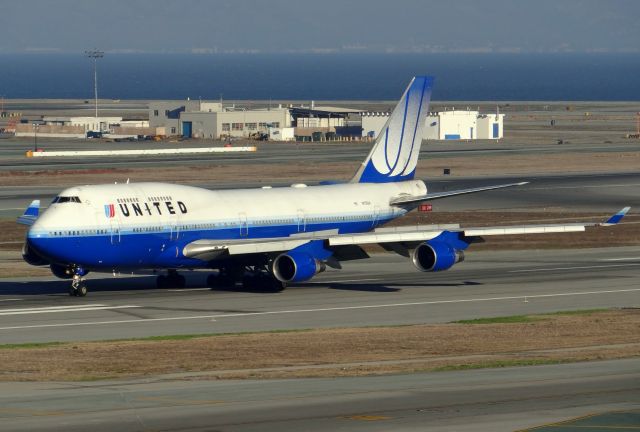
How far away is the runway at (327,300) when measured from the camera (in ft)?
166

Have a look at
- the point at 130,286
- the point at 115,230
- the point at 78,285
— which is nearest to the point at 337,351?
the point at 115,230

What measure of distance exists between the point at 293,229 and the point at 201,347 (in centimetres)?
1849

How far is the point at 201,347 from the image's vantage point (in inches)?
1757

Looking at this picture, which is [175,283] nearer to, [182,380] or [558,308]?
[558,308]

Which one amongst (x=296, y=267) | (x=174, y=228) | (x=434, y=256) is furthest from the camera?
(x=434, y=256)

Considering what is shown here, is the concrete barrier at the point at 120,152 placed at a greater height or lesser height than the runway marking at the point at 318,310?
greater

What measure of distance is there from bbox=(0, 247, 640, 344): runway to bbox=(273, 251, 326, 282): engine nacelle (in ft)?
3.38

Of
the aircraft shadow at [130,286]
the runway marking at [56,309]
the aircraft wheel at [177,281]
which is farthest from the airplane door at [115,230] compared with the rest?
the aircraft wheel at [177,281]

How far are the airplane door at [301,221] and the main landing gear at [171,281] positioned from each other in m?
5.99

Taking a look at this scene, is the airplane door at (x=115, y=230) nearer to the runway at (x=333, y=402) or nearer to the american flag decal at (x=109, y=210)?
the american flag decal at (x=109, y=210)

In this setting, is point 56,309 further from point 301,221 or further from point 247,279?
point 301,221

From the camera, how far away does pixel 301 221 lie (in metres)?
62.7

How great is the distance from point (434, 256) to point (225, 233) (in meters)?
9.41

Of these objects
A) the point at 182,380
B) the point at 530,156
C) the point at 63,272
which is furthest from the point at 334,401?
the point at 530,156
